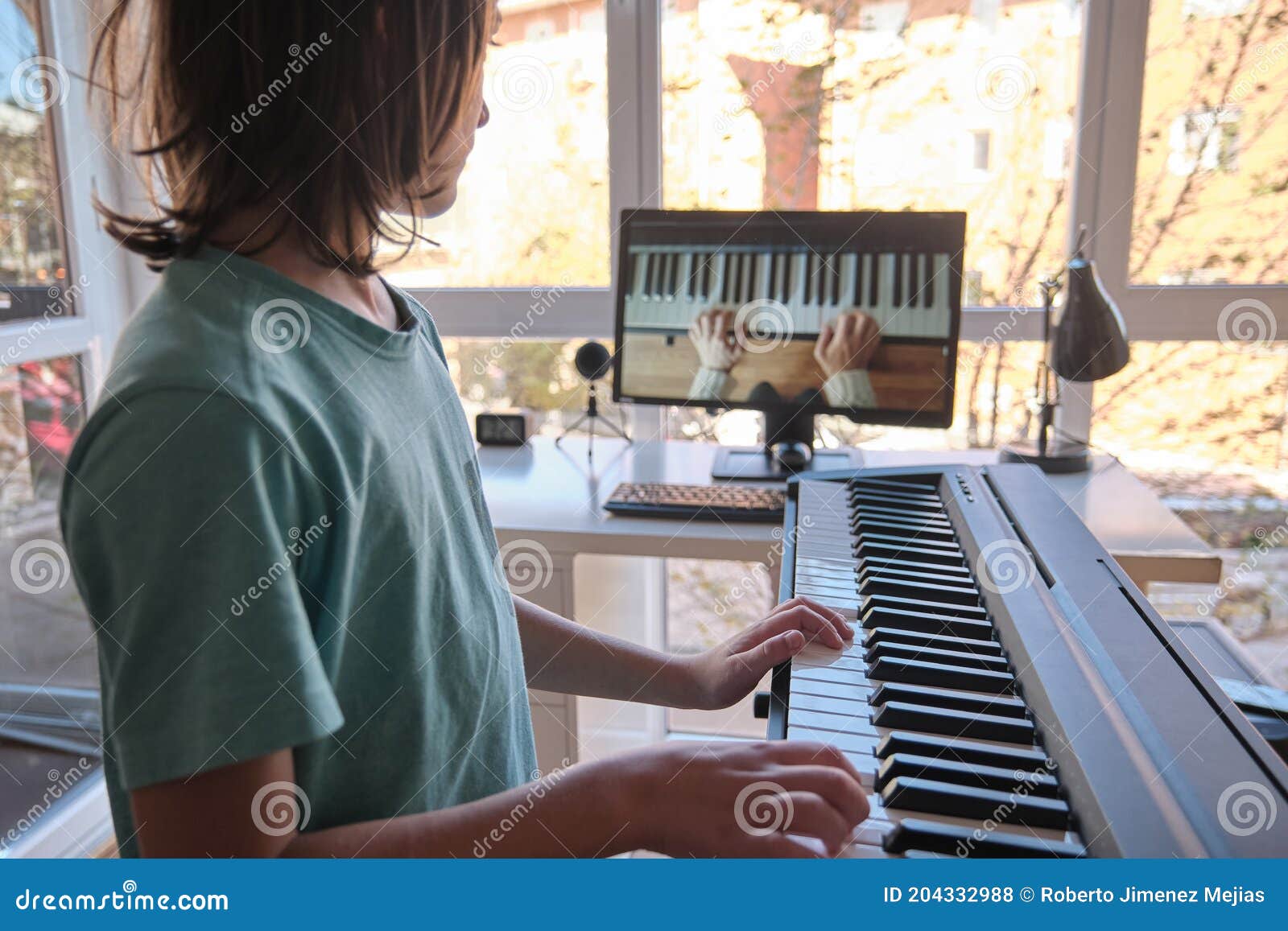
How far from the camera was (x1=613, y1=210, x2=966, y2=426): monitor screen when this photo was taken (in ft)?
6.23

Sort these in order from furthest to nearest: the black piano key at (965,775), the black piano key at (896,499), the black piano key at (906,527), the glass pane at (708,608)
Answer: the glass pane at (708,608)
the black piano key at (896,499)
the black piano key at (906,527)
the black piano key at (965,775)

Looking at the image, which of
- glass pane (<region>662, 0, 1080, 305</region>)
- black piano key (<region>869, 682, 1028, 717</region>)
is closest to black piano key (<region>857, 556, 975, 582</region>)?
black piano key (<region>869, 682, 1028, 717</region>)

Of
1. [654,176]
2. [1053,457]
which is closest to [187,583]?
[1053,457]

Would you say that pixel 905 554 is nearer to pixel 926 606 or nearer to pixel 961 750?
pixel 926 606

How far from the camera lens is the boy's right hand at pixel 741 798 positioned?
0.58 m

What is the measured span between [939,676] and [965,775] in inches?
5.1

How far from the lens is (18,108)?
81.3 inches

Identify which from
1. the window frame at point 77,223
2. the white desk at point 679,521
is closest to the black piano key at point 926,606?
the white desk at point 679,521

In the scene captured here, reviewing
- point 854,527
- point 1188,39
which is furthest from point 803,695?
point 1188,39

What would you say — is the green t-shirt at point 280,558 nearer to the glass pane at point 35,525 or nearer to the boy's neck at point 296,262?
the boy's neck at point 296,262

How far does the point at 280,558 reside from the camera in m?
0.52

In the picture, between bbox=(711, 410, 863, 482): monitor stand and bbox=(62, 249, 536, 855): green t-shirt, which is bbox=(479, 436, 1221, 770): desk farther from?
bbox=(62, 249, 536, 855): green t-shirt

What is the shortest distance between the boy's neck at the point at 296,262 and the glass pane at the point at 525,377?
67.5 inches
